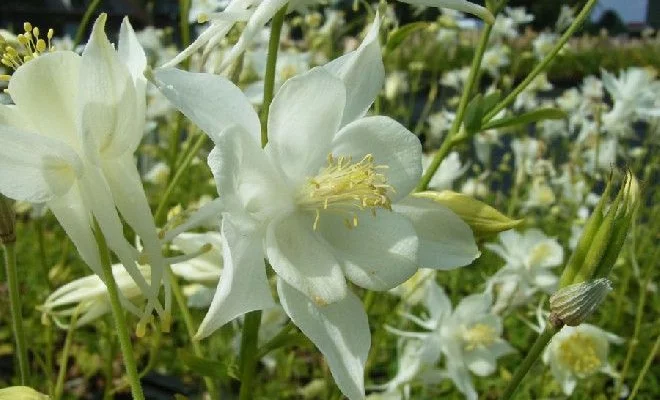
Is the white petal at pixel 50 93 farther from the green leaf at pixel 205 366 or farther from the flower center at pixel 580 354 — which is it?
the flower center at pixel 580 354

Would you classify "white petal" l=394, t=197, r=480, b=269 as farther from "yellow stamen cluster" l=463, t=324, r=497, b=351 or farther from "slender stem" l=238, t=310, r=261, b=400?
"yellow stamen cluster" l=463, t=324, r=497, b=351

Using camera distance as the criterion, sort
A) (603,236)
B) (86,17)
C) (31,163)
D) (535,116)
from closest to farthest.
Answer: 1. (31,163)
2. (603,236)
3. (535,116)
4. (86,17)

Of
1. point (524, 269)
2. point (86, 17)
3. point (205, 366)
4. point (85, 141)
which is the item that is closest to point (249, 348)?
point (205, 366)

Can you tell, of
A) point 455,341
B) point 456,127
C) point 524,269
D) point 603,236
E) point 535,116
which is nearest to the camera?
point 603,236

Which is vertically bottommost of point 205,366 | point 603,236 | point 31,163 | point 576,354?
point 576,354

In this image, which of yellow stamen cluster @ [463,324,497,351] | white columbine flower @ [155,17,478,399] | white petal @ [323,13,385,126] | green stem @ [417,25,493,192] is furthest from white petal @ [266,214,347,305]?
yellow stamen cluster @ [463,324,497,351]

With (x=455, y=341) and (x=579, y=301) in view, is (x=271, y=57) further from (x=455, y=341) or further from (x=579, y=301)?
(x=455, y=341)

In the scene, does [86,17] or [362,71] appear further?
[86,17]

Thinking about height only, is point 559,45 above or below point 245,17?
below
